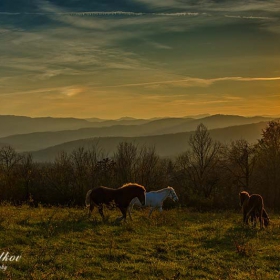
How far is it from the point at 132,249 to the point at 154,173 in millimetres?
24424

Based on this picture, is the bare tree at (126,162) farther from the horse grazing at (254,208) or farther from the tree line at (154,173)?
the horse grazing at (254,208)

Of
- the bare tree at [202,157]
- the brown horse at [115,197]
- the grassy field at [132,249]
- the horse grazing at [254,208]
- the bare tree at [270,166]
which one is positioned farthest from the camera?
the bare tree at [202,157]

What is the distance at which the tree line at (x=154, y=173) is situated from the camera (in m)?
30.6

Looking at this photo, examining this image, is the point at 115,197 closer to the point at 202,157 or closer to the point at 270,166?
the point at 202,157

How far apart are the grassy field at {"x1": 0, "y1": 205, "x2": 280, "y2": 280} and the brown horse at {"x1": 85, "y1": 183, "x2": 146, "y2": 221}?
80cm

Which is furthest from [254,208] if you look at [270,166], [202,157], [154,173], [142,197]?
[202,157]

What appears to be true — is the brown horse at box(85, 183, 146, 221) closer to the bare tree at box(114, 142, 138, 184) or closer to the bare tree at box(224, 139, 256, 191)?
the bare tree at box(114, 142, 138, 184)

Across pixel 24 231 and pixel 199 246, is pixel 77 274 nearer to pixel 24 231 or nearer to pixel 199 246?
pixel 24 231

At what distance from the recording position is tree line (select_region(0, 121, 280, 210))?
1206 inches

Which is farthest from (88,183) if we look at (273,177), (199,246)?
(273,177)

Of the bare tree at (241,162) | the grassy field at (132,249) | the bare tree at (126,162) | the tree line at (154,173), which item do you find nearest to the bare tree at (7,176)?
the tree line at (154,173)

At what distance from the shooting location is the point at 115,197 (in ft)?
57.4

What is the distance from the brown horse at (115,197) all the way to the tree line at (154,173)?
5821 mm

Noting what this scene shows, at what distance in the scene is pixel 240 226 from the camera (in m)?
17.6
